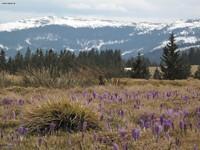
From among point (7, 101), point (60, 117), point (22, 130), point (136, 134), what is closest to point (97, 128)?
point (60, 117)

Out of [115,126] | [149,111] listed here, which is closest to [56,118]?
[115,126]

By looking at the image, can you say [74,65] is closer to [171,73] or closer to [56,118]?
[56,118]

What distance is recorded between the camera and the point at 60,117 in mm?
7781

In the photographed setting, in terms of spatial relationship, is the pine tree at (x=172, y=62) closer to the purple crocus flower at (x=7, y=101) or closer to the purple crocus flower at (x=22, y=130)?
the purple crocus flower at (x=7, y=101)

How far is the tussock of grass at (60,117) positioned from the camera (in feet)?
25.0

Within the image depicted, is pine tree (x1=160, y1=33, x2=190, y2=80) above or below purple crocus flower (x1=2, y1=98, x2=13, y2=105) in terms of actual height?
below

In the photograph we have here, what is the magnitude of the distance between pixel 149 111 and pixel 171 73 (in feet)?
256

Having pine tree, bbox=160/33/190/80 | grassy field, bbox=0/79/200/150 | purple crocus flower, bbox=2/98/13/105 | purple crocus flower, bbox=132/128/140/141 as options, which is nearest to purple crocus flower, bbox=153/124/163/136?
grassy field, bbox=0/79/200/150

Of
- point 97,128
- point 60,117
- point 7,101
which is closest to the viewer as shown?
→ point 97,128

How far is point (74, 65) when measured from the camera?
21906mm

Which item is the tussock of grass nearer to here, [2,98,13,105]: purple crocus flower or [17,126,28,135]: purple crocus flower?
[17,126,28,135]: purple crocus flower

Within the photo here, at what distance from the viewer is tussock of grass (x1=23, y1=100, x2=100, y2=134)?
7.61 m

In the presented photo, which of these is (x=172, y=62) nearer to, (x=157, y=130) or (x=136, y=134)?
(x=157, y=130)

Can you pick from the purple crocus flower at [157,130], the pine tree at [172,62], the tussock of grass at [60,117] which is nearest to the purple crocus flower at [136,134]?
the purple crocus flower at [157,130]
